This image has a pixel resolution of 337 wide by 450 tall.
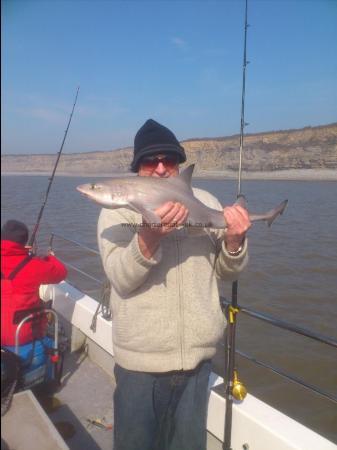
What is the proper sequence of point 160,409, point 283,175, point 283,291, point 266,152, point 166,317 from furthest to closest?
1. point 266,152
2. point 283,175
3. point 283,291
4. point 160,409
5. point 166,317

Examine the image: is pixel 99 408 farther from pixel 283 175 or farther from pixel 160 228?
pixel 283 175

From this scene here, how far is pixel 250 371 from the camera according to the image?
651 cm

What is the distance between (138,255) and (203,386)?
964 millimetres

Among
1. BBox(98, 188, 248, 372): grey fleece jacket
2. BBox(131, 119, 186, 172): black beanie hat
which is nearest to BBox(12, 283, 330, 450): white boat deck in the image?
BBox(98, 188, 248, 372): grey fleece jacket

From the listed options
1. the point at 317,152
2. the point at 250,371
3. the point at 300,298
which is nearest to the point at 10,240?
the point at 250,371

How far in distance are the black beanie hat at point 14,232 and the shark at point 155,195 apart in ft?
4.13

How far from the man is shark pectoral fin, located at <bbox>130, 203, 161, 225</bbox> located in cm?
4

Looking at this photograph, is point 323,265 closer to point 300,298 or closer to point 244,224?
point 300,298

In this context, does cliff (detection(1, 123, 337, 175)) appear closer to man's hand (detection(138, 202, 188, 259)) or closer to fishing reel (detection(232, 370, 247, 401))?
fishing reel (detection(232, 370, 247, 401))

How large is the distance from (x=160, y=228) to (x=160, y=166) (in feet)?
1.94

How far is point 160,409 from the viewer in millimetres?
2268

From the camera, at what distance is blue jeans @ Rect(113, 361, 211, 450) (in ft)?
7.25

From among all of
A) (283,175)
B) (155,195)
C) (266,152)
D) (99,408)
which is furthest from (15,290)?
(266,152)

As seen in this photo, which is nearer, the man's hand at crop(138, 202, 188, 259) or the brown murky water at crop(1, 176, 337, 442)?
the man's hand at crop(138, 202, 188, 259)
